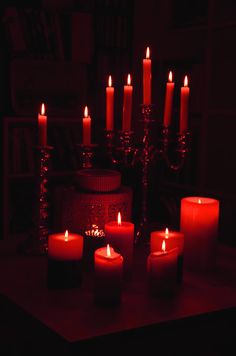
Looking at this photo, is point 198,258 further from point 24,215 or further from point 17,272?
point 24,215

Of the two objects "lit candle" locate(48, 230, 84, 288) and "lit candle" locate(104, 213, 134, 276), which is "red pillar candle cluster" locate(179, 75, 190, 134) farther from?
"lit candle" locate(48, 230, 84, 288)

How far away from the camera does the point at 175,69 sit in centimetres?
337

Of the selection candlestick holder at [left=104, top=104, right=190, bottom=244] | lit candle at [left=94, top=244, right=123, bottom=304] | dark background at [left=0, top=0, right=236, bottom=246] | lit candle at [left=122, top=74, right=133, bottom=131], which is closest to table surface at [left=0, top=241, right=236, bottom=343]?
lit candle at [left=94, top=244, right=123, bottom=304]

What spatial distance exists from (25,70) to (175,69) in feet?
2.65

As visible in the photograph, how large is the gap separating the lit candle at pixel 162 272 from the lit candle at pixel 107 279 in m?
0.09

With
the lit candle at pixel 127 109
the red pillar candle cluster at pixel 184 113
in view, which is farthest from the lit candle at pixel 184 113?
the lit candle at pixel 127 109

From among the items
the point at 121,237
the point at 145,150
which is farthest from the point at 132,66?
the point at 121,237

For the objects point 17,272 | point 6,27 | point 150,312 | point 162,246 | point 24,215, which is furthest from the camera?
point 24,215

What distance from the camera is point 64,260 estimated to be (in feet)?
4.38

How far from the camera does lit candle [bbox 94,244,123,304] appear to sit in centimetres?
125

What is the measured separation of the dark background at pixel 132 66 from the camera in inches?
124

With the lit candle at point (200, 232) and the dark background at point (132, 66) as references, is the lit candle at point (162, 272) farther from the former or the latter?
the dark background at point (132, 66)

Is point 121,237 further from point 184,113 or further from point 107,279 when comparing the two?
point 184,113

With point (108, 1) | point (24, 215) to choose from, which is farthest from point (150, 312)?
point (108, 1)
